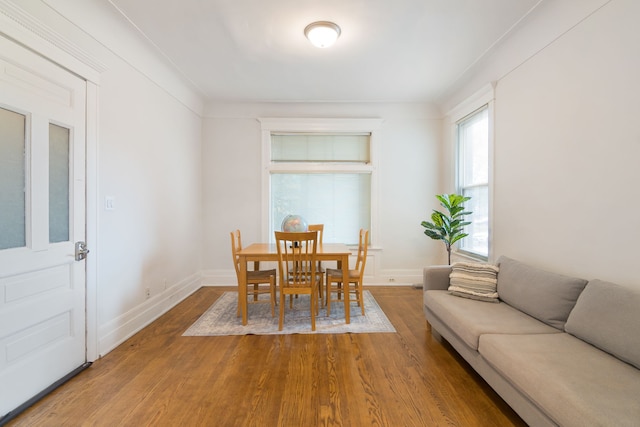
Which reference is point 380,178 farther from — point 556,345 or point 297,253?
point 556,345

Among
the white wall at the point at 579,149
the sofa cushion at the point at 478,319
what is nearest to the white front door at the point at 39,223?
the sofa cushion at the point at 478,319

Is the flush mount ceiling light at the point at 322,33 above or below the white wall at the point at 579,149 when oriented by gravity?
above

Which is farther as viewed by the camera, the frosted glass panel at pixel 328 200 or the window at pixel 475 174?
the frosted glass panel at pixel 328 200

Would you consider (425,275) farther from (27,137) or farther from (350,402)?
(27,137)

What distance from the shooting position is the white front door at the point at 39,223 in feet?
5.70

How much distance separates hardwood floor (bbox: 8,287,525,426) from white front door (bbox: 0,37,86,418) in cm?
29

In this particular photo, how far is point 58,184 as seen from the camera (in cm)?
209

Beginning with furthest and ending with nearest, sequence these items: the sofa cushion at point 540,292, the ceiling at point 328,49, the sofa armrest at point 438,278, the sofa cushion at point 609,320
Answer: the sofa armrest at point 438,278
the ceiling at point 328,49
the sofa cushion at point 540,292
the sofa cushion at point 609,320

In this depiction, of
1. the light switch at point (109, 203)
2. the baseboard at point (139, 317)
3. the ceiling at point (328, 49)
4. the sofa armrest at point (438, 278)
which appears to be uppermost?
the ceiling at point (328, 49)

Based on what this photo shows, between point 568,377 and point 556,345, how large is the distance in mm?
379

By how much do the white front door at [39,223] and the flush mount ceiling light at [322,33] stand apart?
197 centimetres

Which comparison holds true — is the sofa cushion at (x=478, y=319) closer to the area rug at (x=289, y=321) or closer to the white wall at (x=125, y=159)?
the area rug at (x=289, y=321)

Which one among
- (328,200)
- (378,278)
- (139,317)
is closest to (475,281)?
(378,278)

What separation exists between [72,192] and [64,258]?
500 millimetres
